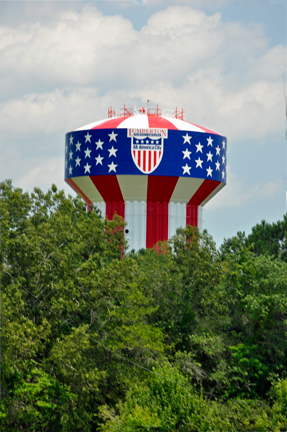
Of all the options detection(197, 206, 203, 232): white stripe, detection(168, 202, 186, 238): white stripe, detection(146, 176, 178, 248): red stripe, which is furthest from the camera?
detection(197, 206, 203, 232): white stripe

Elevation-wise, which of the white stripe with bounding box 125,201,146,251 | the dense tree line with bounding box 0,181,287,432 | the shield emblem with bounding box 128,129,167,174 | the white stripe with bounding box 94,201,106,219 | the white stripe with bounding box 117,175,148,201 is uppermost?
the shield emblem with bounding box 128,129,167,174

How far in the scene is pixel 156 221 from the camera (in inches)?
1430

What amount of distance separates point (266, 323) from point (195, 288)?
10.5 feet

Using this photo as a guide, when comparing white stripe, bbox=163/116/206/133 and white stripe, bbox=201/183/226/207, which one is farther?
white stripe, bbox=201/183/226/207

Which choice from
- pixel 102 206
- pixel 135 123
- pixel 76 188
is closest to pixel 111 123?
pixel 135 123

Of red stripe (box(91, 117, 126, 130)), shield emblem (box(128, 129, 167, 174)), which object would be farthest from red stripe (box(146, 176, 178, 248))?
red stripe (box(91, 117, 126, 130))

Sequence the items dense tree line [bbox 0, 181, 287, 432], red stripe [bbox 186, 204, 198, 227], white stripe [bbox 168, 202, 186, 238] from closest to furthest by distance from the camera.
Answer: dense tree line [bbox 0, 181, 287, 432] < white stripe [bbox 168, 202, 186, 238] < red stripe [bbox 186, 204, 198, 227]

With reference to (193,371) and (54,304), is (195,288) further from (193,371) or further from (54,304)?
(54,304)

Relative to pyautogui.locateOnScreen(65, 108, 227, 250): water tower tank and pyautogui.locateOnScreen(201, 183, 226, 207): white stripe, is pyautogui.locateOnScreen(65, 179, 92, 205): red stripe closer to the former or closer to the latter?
pyautogui.locateOnScreen(65, 108, 227, 250): water tower tank

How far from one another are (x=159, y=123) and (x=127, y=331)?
14.3m

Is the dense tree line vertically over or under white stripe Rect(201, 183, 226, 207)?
under

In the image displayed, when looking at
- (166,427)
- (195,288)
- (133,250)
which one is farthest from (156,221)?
(166,427)

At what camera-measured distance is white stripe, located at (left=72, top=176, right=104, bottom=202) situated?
36.1 m

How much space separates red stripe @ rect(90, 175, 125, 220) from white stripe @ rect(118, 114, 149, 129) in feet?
9.00
